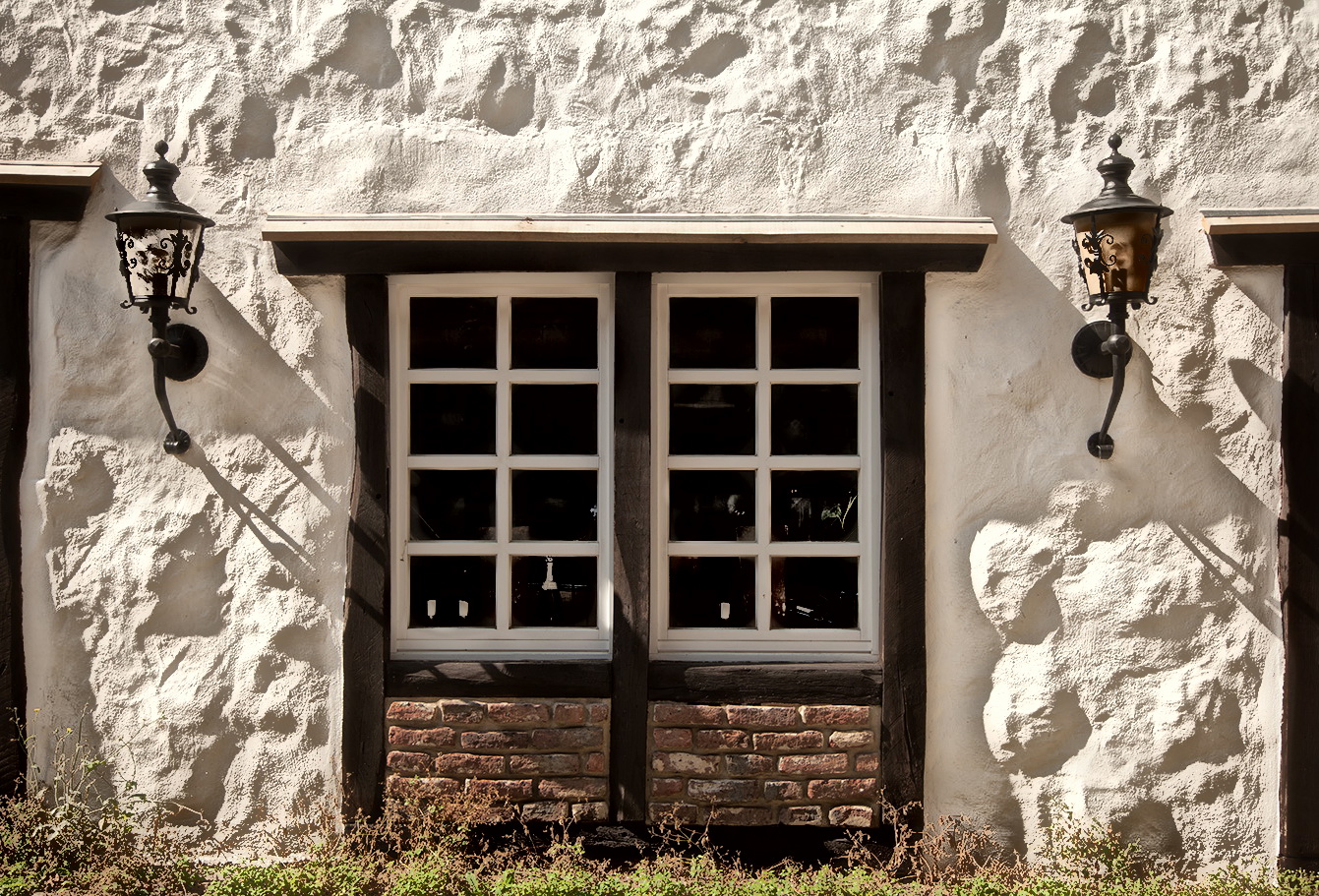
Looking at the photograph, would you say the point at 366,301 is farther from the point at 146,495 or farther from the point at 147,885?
the point at 147,885

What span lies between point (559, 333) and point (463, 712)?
150cm

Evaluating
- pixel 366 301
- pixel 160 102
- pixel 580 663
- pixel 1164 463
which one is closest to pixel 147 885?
pixel 580 663

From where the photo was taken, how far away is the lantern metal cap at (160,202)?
3057 millimetres

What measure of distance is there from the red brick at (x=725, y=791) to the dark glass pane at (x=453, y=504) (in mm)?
1256

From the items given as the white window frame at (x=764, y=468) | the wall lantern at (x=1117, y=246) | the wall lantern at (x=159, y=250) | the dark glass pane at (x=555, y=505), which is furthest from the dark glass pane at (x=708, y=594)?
the wall lantern at (x=159, y=250)

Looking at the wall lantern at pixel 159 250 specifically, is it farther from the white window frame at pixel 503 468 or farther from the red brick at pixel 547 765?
the red brick at pixel 547 765

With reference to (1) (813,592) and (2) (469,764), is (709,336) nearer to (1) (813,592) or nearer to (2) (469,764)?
(1) (813,592)

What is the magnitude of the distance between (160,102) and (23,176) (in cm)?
56

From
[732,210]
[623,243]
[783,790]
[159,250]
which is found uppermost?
[732,210]

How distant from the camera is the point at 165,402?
10.7 ft

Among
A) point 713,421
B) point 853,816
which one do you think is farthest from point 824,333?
point 853,816

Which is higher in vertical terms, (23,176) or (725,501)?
(23,176)

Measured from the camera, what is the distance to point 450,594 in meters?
3.51

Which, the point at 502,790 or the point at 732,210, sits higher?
the point at 732,210
